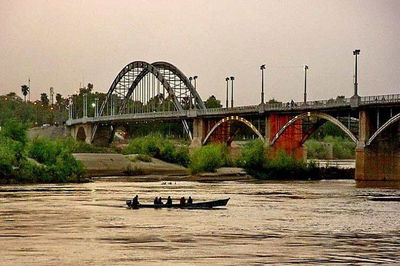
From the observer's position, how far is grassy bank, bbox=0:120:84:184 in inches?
3492

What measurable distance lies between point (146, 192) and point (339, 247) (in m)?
38.5

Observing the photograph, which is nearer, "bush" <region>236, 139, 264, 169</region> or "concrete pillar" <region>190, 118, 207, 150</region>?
"bush" <region>236, 139, 264, 169</region>

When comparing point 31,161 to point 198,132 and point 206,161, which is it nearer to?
point 206,161

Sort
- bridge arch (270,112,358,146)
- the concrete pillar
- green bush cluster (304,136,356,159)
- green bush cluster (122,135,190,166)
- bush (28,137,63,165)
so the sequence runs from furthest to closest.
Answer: green bush cluster (304,136,356,159), the concrete pillar, green bush cluster (122,135,190,166), bridge arch (270,112,358,146), bush (28,137,63,165)

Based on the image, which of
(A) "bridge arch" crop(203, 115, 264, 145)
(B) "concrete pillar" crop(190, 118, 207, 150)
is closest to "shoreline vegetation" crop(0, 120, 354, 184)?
(A) "bridge arch" crop(203, 115, 264, 145)

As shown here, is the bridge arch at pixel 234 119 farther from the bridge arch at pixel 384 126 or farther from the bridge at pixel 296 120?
the bridge arch at pixel 384 126

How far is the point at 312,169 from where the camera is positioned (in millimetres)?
110562

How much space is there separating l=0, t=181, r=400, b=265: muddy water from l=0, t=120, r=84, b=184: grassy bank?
12890 mm

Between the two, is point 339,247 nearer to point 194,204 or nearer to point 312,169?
point 194,204

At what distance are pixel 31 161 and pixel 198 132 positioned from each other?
169ft

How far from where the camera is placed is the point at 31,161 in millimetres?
94312

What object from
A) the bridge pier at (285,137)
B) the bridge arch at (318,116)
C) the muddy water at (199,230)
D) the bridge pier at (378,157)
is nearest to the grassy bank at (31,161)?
the muddy water at (199,230)

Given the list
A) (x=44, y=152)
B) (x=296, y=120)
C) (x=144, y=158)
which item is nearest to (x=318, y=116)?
(x=296, y=120)

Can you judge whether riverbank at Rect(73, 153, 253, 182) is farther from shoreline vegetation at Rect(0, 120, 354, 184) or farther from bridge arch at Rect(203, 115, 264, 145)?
bridge arch at Rect(203, 115, 264, 145)
